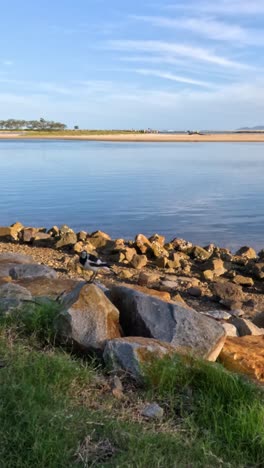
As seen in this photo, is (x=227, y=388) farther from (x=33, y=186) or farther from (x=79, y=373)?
(x=33, y=186)

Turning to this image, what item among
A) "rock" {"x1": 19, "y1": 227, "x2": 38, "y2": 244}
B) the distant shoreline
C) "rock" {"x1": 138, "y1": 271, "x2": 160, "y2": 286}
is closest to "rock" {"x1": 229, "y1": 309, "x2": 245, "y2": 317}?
"rock" {"x1": 138, "y1": 271, "x2": 160, "y2": 286}

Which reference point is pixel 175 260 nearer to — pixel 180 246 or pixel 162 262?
Answer: pixel 162 262

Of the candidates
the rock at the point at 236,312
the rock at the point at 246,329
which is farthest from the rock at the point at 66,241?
the rock at the point at 246,329

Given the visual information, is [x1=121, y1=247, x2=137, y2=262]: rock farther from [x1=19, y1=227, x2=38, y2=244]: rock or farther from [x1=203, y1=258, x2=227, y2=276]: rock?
[x1=19, y1=227, x2=38, y2=244]: rock

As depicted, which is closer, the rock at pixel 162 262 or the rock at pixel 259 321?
the rock at pixel 259 321

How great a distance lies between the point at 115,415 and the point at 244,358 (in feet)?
6.60

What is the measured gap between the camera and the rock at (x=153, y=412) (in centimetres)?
396

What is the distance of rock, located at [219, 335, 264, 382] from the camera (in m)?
5.27

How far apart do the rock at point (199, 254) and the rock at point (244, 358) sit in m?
7.30

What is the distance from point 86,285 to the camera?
5.22 meters

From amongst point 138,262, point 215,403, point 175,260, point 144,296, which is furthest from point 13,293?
point 175,260

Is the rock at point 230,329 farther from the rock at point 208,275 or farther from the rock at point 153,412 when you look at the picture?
the rock at point 208,275

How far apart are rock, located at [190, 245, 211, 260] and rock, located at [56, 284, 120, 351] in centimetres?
829

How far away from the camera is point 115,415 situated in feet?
12.5
